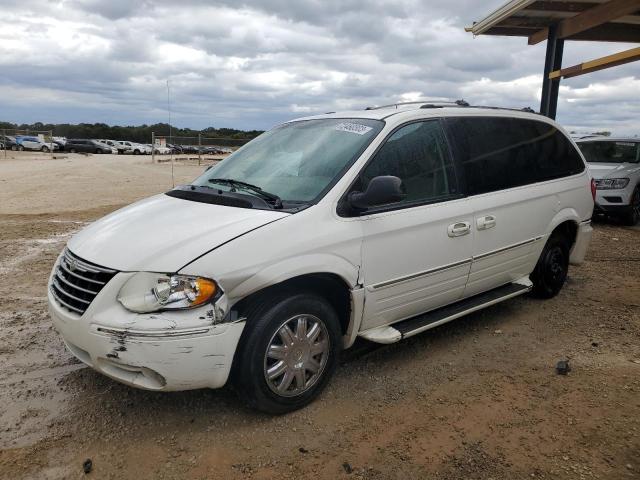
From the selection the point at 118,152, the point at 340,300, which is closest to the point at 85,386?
the point at 340,300

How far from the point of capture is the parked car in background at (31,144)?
162ft

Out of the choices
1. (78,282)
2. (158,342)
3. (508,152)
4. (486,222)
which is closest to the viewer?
(158,342)

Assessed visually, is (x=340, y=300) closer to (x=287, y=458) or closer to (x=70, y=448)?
(x=287, y=458)

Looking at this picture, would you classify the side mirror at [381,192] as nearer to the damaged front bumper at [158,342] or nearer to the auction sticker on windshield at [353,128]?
the auction sticker on windshield at [353,128]

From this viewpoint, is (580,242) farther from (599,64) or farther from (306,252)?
(599,64)

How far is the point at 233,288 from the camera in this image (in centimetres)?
284

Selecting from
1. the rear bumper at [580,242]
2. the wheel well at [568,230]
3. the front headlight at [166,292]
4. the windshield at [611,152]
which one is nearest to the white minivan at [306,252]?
the front headlight at [166,292]

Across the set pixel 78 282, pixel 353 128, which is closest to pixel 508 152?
pixel 353 128

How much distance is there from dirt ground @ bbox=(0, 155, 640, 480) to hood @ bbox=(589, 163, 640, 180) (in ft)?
21.0

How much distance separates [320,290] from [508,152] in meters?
2.24

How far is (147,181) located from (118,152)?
136ft

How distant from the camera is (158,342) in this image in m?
2.71

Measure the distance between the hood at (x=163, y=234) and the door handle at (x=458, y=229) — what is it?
1.35m

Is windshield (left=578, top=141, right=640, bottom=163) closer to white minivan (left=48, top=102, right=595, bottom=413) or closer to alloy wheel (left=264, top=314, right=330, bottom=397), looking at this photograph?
white minivan (left=48, top=102, right=595, bottom=413)
